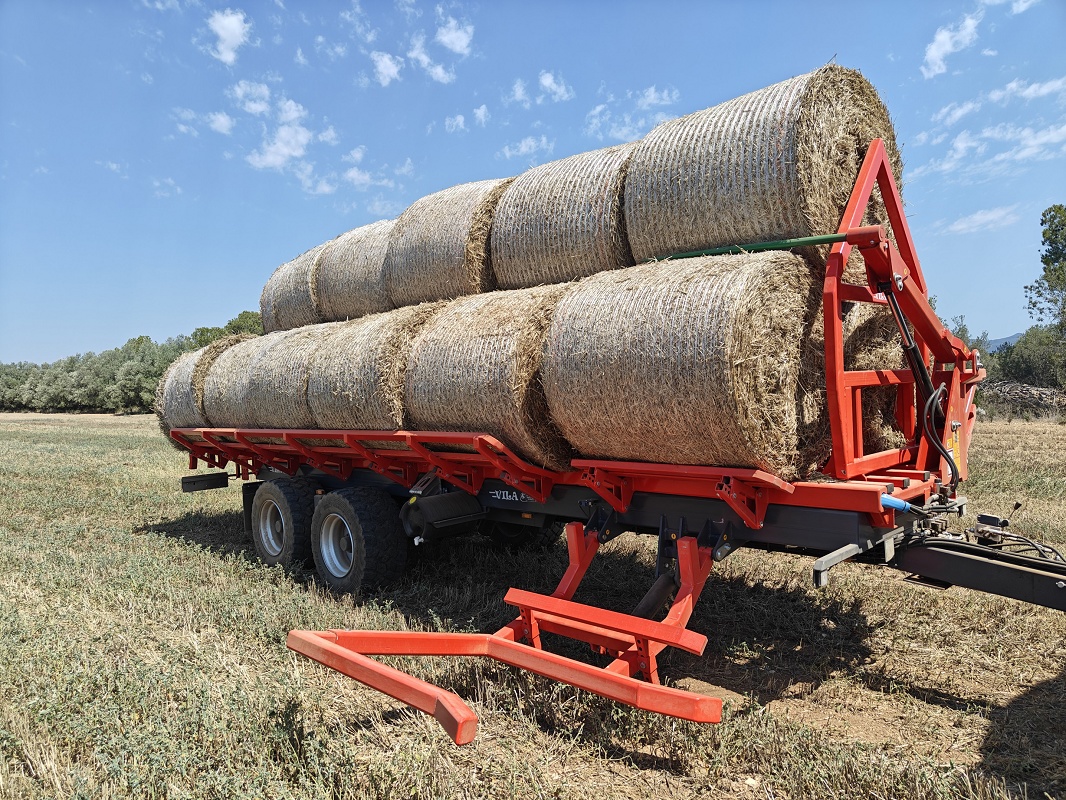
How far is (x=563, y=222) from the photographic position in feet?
18.7

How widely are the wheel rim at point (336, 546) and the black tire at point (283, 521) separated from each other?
56 cm

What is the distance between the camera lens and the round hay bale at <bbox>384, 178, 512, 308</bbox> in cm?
646

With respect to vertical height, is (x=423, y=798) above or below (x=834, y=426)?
below

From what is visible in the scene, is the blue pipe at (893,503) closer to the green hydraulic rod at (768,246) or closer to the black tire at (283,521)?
the green hydraulic rod at (768,246)

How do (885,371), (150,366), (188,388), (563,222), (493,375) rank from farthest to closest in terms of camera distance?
(150,366) → (188,388) → (563,222) → (493,375) → (885,371)

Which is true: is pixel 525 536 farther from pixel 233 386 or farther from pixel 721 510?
pixel 721 510

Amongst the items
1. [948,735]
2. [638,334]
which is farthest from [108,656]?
[948,735]

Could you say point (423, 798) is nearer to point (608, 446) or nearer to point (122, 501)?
point (608, 446)

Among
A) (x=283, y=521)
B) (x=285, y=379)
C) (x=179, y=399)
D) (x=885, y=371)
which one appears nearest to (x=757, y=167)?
(x=885, y=371)

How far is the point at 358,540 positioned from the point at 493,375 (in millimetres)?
2453

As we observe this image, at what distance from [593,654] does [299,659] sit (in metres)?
2.00

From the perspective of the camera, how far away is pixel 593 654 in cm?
514

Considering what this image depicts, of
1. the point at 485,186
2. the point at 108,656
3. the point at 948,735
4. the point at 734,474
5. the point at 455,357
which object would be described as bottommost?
the point at 948,735

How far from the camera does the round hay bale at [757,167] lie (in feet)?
14.4
